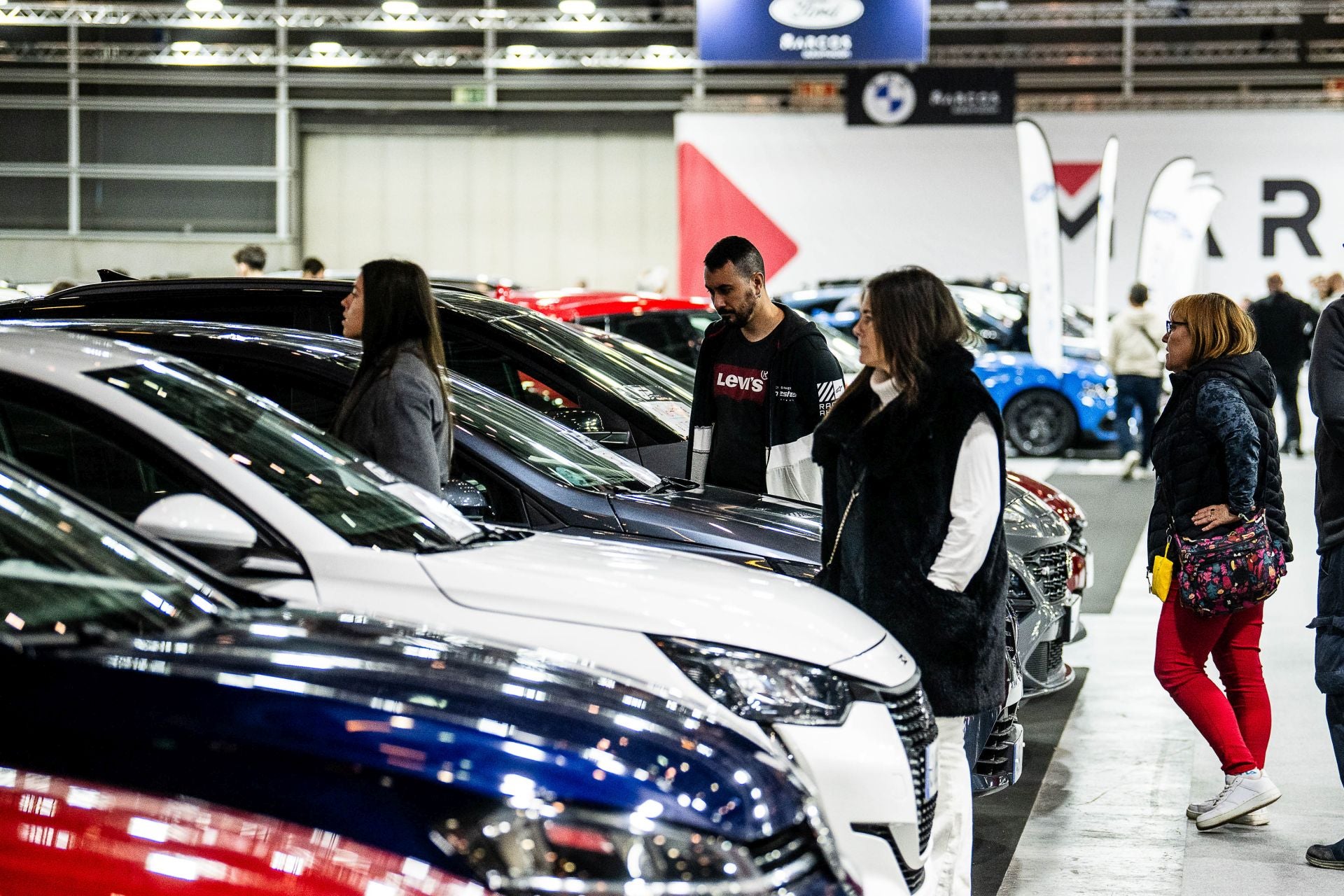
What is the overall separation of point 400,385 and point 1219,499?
8.47ft

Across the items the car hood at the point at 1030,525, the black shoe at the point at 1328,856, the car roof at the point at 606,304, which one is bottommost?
the black shoe at the point at 1328,856

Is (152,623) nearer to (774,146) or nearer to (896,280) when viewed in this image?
(896,280)

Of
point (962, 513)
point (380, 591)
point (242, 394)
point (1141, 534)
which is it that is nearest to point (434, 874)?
point (380, 591)

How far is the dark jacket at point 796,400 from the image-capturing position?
5.64 m

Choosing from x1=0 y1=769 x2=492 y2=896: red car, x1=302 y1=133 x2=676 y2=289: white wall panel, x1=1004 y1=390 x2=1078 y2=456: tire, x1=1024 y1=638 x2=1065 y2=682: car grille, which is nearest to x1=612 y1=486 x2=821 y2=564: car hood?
x1=1024 y1=638 x2=1065 y2=682: car grille

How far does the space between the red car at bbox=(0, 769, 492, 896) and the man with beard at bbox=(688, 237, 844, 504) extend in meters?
3.69

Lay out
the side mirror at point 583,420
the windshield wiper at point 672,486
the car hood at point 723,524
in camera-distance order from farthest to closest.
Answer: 1. the side mirror at point 583,420
2. the windshield wiper at point 672,486
3. the car hood at point 723,524

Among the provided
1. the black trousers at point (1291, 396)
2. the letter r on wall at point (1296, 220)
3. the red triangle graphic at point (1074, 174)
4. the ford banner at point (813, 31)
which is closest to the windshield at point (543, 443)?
the black trousers at point (1291, 396)

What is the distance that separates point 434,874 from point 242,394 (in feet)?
7.55

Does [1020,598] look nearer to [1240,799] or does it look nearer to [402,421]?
[1240,799]

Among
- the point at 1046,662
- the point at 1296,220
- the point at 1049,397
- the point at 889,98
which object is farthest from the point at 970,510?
the point at 1296,220

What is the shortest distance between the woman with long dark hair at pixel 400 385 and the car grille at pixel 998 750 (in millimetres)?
1759

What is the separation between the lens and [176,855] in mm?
2104

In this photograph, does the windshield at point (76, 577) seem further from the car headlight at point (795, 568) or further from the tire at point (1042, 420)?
the tire at point (1042, 420)
